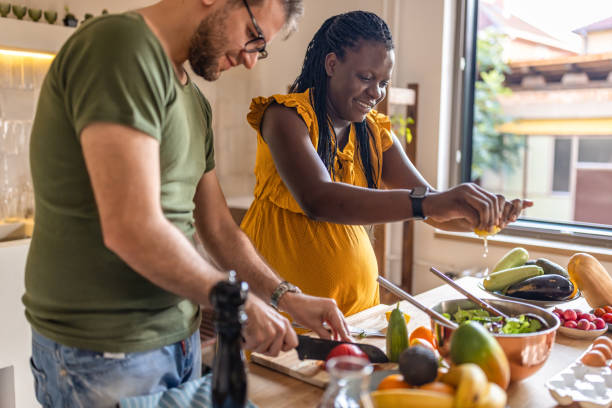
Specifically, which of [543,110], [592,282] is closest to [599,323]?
[592,282]

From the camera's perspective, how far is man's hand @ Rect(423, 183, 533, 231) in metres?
1.22

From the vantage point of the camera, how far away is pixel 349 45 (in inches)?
62.1

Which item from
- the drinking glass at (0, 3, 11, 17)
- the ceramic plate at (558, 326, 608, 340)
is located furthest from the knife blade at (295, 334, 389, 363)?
the drinking glass at (0, 3, 11, 17)

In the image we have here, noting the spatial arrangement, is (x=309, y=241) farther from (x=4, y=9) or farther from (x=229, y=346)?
(x=4, y=9)

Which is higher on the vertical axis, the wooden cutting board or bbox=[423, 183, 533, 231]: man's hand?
bbox=[423, 183, 533, 231]: man's hand

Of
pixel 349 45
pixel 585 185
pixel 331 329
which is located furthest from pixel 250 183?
pixel 331 329

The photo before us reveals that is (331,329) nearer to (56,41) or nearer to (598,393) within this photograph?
(598,393)

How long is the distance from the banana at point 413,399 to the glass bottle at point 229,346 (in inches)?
7.9

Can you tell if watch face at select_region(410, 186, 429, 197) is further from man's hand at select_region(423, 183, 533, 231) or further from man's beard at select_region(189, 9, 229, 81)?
man's beard at select_region(189, 9, 229, 81)

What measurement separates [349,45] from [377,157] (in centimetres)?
36

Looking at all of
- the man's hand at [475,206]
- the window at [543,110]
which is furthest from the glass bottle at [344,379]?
the window at [543,110]

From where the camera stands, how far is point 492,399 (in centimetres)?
81

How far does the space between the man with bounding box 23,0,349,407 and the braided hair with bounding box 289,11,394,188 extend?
0.52m

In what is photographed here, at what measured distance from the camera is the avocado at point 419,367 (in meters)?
0.85
